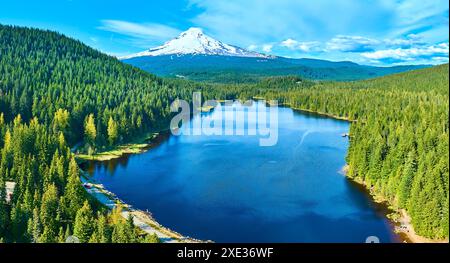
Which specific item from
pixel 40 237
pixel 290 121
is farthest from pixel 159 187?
pixel 290 121

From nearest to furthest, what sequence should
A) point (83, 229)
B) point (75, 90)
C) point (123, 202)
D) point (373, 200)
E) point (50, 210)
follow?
point (83, 229) → point (50, 210) → point (123, 202) → point (373, 200) → point (75, 90)

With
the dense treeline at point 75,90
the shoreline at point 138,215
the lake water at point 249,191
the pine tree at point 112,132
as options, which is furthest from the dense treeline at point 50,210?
the dense treeline at point 75,90

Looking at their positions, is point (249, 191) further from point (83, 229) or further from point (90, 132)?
point (90, 132)

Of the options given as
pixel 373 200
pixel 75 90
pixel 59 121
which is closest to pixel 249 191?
pixel 373 200

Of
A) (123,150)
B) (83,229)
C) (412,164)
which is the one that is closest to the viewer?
(83,229)

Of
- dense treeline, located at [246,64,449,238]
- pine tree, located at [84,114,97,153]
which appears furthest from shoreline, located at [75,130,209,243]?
dense treeline, located at [246,64,449,238]

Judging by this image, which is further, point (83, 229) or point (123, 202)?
point (123, 202)
